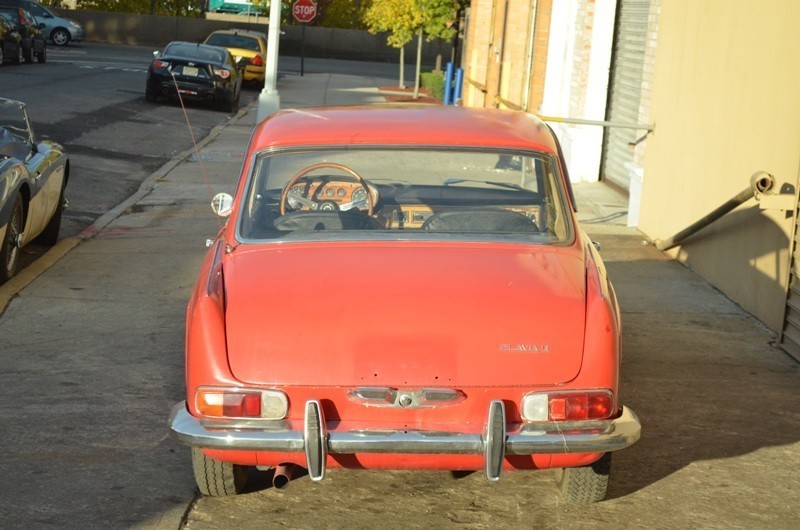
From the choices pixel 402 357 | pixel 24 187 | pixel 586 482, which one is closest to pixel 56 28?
pixel 24 187

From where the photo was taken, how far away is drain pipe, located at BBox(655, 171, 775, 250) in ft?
27.9

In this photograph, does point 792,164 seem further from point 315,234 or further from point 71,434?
point 71,434

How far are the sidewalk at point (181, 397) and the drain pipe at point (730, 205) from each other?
0.78 ft

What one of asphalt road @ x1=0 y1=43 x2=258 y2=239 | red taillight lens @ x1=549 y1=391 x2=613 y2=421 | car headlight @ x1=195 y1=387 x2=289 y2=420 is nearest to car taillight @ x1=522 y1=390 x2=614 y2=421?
red taillight lens @ x1=549 y1=391 x2=613 y2=421

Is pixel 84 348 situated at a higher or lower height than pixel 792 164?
lower

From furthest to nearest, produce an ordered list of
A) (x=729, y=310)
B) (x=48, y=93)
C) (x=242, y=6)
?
(x=242, y=6) → (x=48, y=93) → (x=729, y=310)

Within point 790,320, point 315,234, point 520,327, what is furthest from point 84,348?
point 790,320

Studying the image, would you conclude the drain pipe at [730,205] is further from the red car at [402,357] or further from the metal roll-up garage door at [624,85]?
the metal roll-up garage door at [624,85]

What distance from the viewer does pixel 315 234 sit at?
586 cm

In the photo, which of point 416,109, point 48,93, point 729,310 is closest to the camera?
point 416,109

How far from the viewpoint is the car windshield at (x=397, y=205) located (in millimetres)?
5910

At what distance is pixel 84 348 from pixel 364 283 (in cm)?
329

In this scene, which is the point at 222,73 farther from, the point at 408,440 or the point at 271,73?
the point at 408,440

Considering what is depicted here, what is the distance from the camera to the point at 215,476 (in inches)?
212
